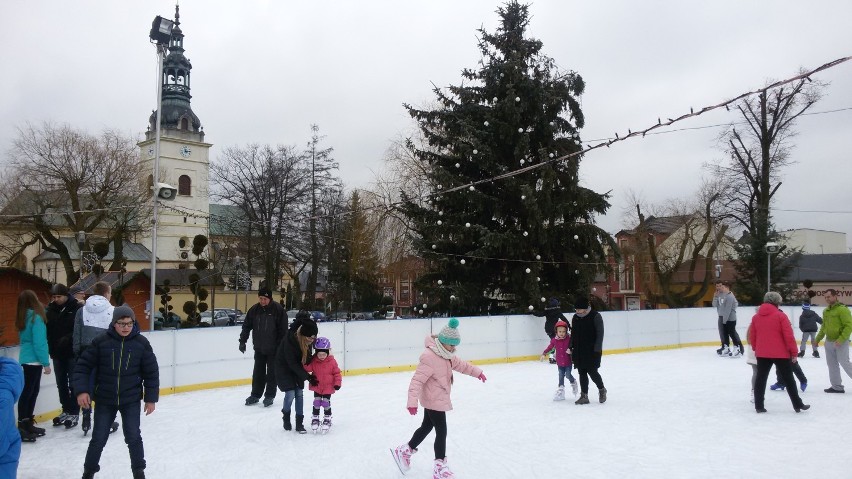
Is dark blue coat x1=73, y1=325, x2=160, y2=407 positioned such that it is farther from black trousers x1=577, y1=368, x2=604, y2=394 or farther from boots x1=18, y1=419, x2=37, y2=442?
black trousers x1=577, y1=368, x2=604, y2=394

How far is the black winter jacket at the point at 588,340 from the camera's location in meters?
9.68

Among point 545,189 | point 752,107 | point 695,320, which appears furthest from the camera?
point 752,107

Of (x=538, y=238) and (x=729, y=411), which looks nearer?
(x=729, y=411)

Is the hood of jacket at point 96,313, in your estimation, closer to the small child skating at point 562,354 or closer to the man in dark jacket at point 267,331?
the man in dark jacket at point 267,331

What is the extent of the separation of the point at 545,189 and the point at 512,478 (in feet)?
53.3

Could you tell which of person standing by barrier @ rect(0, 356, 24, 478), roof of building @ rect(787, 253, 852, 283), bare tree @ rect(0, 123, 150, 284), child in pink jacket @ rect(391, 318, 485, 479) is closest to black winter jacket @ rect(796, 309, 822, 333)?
child in pink jacket @ rect(391, 318, 485, 479)

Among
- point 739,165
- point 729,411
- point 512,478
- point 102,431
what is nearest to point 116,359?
point 102,431

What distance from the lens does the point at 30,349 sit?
7.67 meters

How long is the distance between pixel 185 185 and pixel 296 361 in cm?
6426

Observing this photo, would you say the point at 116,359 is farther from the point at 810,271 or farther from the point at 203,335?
the point at 810,271

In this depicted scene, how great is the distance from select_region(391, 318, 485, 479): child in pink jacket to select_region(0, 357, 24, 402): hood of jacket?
3009 millimetres

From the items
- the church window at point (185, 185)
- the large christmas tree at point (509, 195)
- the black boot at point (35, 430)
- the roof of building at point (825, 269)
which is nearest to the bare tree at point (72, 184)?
the large christmas tree at point (509, 195)

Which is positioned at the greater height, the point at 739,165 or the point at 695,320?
the point at 739,165

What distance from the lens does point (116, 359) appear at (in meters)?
5.59
